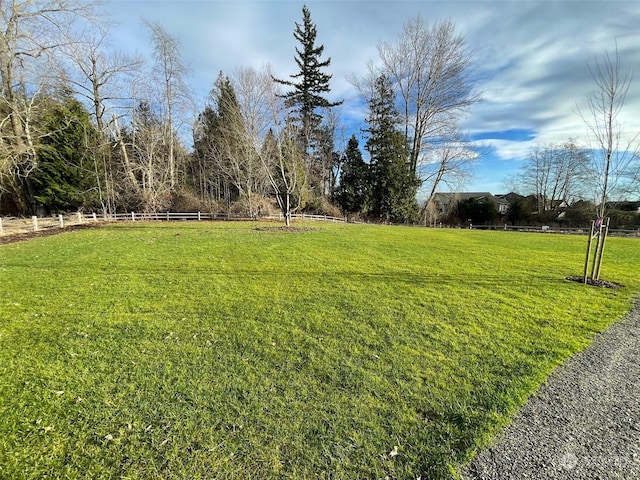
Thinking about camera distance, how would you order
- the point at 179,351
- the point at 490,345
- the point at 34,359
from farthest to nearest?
the point at 490,345
the point at 179,351
the point at 34,359

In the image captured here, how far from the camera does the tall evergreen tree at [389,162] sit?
29.9 metres

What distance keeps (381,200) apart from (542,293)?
85.5 ft

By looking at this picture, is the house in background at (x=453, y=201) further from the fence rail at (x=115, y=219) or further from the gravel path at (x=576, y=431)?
the gravel path at (x=576, y=431)

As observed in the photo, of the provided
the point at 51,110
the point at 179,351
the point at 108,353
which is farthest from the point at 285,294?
the point at 51,110

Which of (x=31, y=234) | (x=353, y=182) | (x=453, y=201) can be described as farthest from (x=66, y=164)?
(x=453, y=201)

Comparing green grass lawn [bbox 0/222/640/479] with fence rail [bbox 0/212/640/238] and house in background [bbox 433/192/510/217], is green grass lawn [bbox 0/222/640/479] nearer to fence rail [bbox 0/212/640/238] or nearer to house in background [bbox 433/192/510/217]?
fence rail [bbox 0/212/640/238]

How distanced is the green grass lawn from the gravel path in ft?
0.45

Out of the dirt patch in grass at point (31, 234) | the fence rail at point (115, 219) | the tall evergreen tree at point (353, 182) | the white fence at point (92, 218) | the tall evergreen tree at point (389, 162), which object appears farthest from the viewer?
the tall evergreen tree at point (353, 182)

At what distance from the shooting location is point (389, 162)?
98.2 feet

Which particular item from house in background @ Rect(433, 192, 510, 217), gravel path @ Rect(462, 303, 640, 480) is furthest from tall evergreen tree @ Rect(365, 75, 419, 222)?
gravel path @ Rect(462, 303, 640, 480)

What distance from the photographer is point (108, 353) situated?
136 inches

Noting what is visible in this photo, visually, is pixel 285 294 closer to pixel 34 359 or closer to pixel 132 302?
pixel 132 302

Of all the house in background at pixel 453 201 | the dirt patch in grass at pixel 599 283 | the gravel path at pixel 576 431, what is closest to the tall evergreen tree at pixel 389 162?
the house in background at pixel 453 201

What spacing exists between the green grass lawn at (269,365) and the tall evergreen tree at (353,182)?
25.8 meters
